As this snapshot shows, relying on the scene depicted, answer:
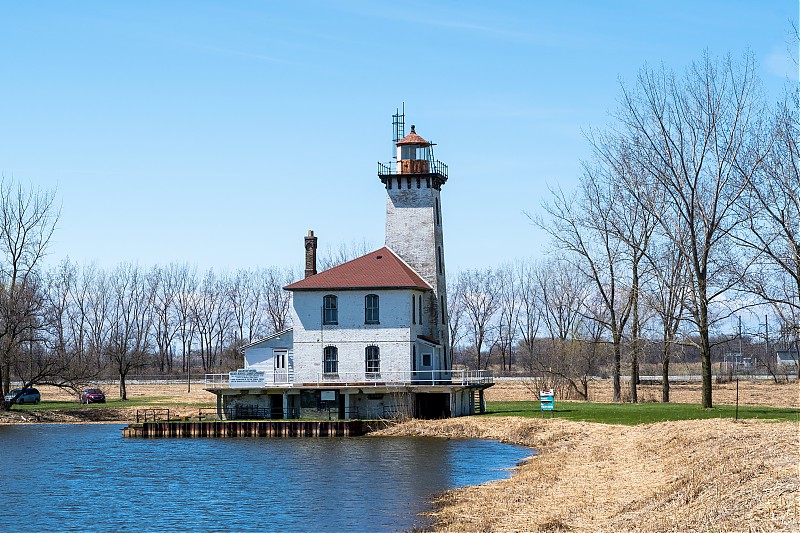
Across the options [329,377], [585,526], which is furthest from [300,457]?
[585,526]

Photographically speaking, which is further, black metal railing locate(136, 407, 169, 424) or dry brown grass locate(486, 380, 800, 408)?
dry brown grass locate(486, 380, 800, 408)

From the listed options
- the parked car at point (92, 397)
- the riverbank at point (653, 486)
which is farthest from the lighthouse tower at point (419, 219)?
the parked car at point (92, 397)

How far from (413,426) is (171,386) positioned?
4202 cm

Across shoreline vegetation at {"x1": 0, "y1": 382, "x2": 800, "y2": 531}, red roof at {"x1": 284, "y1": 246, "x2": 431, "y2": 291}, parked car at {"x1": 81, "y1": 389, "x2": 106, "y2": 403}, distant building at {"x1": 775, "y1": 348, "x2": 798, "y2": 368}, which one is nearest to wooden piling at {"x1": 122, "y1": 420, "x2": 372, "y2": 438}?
red roof at {"x1": 284, "y1": 246, "x2": 431, "y2": 291}

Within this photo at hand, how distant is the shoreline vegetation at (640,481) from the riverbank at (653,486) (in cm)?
3

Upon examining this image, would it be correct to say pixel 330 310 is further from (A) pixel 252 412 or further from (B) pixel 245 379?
(A) pixel 252 412

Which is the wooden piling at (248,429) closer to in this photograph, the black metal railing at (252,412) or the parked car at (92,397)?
the black metal railing at (252,412)

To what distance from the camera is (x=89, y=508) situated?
27375mm

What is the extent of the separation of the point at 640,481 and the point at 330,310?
29354mm

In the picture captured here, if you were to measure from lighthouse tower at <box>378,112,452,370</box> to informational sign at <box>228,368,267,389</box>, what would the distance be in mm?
9004

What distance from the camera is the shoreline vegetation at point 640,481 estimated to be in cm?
1717

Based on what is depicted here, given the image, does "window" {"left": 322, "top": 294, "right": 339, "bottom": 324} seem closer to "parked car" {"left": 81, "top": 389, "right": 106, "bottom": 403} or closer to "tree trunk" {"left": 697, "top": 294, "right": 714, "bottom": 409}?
"tree trunk" {"left": 697, "top": 294, "right": 714, "bottom": 409}

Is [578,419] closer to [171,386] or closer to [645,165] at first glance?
[645,165]

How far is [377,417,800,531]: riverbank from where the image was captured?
17016 mm
